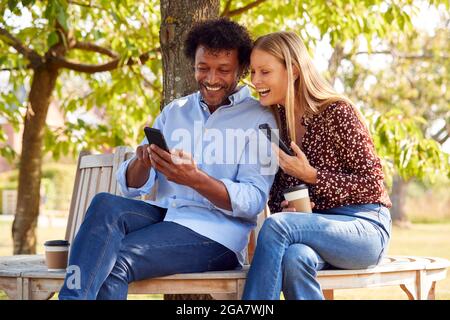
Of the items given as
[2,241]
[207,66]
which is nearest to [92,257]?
[207,66]

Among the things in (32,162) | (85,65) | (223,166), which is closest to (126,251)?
(223,166)

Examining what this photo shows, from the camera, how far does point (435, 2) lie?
5.62 m

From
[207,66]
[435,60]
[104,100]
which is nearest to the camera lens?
[207,66]

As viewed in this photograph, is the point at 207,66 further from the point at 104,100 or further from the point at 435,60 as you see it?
the point at 435,60

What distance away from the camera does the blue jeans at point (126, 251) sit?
117 inches

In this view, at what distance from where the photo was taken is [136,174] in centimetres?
347

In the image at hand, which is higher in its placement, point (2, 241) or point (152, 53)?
point (152, 53)

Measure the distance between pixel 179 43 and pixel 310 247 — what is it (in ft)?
5.84

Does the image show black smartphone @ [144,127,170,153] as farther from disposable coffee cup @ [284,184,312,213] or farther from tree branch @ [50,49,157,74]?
tree branch @ [50,49,157,74]

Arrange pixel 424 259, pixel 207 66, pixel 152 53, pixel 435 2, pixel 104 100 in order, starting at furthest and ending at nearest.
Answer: pixel 104 100, pixel 152 53, pixel 435 2, pixel 424 259, pixel 207 66

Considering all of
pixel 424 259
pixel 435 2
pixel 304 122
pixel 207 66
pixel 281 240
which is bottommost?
pixel 424 259

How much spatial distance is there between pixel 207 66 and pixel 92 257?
3.43 ft

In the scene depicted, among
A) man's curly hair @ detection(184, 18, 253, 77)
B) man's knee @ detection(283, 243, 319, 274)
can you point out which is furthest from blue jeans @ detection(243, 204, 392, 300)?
man's curly hair @ detection(184, 18, 253, 77)

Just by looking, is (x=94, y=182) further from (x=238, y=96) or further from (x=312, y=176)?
(x=312, y=176)
